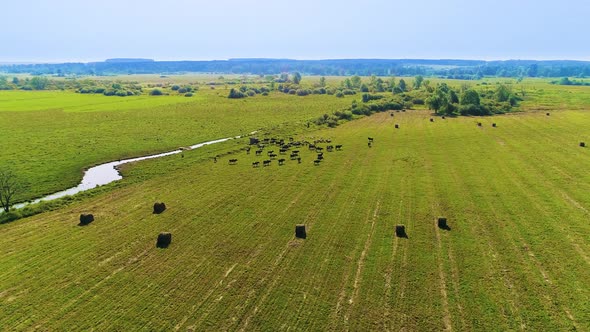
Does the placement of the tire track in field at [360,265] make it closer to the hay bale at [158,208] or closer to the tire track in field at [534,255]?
the tire track in field at [534,255]

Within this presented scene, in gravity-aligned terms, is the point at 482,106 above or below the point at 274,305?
above

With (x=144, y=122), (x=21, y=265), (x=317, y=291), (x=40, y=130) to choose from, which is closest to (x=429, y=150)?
(x=317, y=291)

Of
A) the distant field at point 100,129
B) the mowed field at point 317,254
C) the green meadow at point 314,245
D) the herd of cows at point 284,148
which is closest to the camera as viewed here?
the mowed field at point 317,254

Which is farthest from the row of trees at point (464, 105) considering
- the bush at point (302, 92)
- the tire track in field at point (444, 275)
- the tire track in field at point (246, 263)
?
the bush at point (302, 92)

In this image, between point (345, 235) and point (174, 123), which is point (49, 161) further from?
point (345, 235)

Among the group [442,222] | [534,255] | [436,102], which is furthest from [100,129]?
[436,102]

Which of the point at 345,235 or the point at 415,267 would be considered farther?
the point at 345,235

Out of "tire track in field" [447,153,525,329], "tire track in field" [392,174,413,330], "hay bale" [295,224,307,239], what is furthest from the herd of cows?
"tire track in field" [392,174,413,330]

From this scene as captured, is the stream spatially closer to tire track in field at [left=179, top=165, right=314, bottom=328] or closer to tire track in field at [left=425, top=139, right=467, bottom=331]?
tire track in field at [left=179, top=165, right=314, bottom=328]
